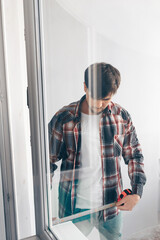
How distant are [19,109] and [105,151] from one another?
0.82 m

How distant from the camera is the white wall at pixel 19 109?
127cm

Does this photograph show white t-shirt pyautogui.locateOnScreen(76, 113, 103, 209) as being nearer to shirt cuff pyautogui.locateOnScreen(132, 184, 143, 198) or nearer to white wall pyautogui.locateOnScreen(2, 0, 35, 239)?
shirt cuff pyautogui.locateOnScreen(132, 184, 143, 198)

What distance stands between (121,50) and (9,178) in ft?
3.74

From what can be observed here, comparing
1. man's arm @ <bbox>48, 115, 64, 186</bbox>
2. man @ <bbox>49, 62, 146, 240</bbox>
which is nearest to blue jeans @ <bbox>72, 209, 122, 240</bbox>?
man @ <bbox>49, 62, 146, 240</bbox>

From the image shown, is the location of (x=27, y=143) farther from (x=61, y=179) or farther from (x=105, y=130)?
(x=105, y=130)

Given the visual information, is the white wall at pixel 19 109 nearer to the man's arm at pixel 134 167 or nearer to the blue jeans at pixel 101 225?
the blue jeans at pixel 101 225

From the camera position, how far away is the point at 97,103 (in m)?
0.67

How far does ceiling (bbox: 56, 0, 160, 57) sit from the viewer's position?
40 cm

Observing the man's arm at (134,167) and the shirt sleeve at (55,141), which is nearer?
the man's arm at (134,167)

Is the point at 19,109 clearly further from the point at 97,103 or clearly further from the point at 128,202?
the point at 128,202

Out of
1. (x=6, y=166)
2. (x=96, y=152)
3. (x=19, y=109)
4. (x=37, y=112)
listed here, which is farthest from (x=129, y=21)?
(x=6, y=166)

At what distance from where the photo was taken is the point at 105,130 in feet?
2.22

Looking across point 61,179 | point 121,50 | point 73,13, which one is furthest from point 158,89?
point 61,179

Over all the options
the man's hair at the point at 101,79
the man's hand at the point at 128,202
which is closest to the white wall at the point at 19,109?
the man's hair at the point at 101,79
